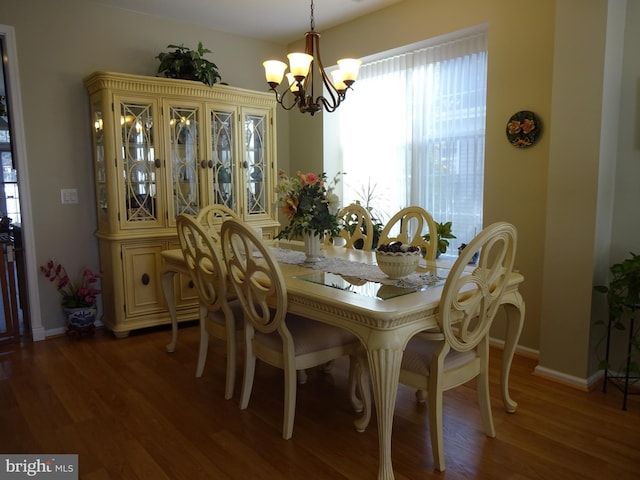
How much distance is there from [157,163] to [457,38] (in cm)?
254

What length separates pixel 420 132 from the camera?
3.95 metres

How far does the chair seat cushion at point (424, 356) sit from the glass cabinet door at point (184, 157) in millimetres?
2458

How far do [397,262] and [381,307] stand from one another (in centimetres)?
47

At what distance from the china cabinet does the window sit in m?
1.08

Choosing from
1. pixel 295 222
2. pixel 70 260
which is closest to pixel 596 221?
pixel 295 222

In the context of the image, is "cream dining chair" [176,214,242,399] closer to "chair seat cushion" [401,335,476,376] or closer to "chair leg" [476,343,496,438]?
"chair seat cushion" [401,335,476,376]

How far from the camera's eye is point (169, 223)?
3.77 meters

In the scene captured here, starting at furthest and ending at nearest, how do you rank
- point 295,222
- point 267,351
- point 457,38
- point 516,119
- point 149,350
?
point 457,38, point 149,350, point 516,119, point 295,222, point 267,351

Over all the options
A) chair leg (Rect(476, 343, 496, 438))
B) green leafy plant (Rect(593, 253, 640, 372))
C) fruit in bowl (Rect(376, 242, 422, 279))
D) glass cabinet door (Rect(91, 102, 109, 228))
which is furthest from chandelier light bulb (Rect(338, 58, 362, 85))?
glass cabinet door (Rect(91, 102, 109, 228))

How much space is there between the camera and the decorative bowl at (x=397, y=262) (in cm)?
214

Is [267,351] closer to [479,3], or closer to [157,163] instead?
[157,163]

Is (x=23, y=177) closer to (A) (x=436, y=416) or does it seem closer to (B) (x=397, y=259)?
(B) (x=397, y=259)

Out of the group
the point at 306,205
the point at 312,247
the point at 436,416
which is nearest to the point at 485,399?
the point at 436,416

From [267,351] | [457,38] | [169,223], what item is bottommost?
[267,351]
